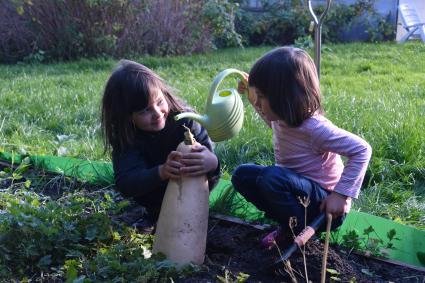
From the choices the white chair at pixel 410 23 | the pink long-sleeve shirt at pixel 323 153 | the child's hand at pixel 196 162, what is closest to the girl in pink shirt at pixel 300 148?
the pink long-sleeve shirt at pixel 323 153

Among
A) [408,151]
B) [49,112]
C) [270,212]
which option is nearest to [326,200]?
[270,212]

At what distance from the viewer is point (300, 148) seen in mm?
2354

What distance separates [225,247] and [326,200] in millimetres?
452

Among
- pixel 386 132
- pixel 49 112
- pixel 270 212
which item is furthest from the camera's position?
pixel 49 112

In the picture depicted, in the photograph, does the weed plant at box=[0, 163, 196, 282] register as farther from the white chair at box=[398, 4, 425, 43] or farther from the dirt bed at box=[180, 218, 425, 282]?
the white chair at box=[398, 4, 425, 43]

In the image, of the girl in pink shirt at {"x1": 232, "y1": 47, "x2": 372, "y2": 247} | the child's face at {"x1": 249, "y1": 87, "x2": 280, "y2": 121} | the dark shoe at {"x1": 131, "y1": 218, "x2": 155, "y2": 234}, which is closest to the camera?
the girl in pink shirt at {"x1": 232, "y1": 47, "x2": 372, "y2": 247}

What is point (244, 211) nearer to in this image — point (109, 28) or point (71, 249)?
point (71, 249)

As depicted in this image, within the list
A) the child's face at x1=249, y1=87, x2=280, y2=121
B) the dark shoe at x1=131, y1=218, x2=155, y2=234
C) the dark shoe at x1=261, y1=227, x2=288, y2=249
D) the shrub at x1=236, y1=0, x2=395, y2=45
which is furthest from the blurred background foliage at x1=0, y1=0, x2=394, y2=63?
the dark shoe at x1=261, y1=227, x2=288, y2=249

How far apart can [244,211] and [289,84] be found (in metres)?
0.79

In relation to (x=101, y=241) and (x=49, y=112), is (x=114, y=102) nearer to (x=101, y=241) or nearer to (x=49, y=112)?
(x=101, y=241)

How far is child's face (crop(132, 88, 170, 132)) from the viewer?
7.84 feet

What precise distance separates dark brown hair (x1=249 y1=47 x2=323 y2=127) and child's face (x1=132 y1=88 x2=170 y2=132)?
379mm

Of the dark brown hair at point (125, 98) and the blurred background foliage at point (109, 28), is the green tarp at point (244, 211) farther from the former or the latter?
the blurred background foliage at point (109, 28)

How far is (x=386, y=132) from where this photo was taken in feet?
12.1
